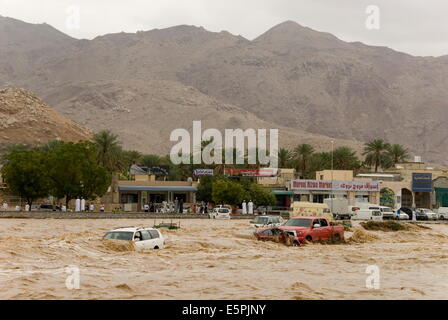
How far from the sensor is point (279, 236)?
3369 cm

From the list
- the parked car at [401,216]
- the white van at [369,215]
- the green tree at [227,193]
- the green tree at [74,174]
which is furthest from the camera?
the green tree at [227,193]

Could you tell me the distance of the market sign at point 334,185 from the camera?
8388 cm

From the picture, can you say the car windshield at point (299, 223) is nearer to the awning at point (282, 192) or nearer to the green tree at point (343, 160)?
the awning at point (282, 192)

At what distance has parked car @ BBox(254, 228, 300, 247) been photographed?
3291 cm

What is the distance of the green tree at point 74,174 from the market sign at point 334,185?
25402 mm

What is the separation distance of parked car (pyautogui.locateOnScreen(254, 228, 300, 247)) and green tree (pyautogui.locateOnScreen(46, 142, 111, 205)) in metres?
37.3

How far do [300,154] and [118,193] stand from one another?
31.2m

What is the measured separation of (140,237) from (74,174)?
42640 mm

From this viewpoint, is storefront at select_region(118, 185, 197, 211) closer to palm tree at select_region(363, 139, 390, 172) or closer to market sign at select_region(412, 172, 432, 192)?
market sign at select_region(412, 172, 432, 192)

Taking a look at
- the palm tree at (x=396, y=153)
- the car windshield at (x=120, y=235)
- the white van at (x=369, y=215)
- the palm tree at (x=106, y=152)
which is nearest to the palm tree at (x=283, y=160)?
the palm tree at (x=396, y=153)

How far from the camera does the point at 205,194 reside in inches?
3418

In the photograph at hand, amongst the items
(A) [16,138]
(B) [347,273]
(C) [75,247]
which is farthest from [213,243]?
(A) [16,138]

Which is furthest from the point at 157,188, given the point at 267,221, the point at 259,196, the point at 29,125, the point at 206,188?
the point at 29,125
